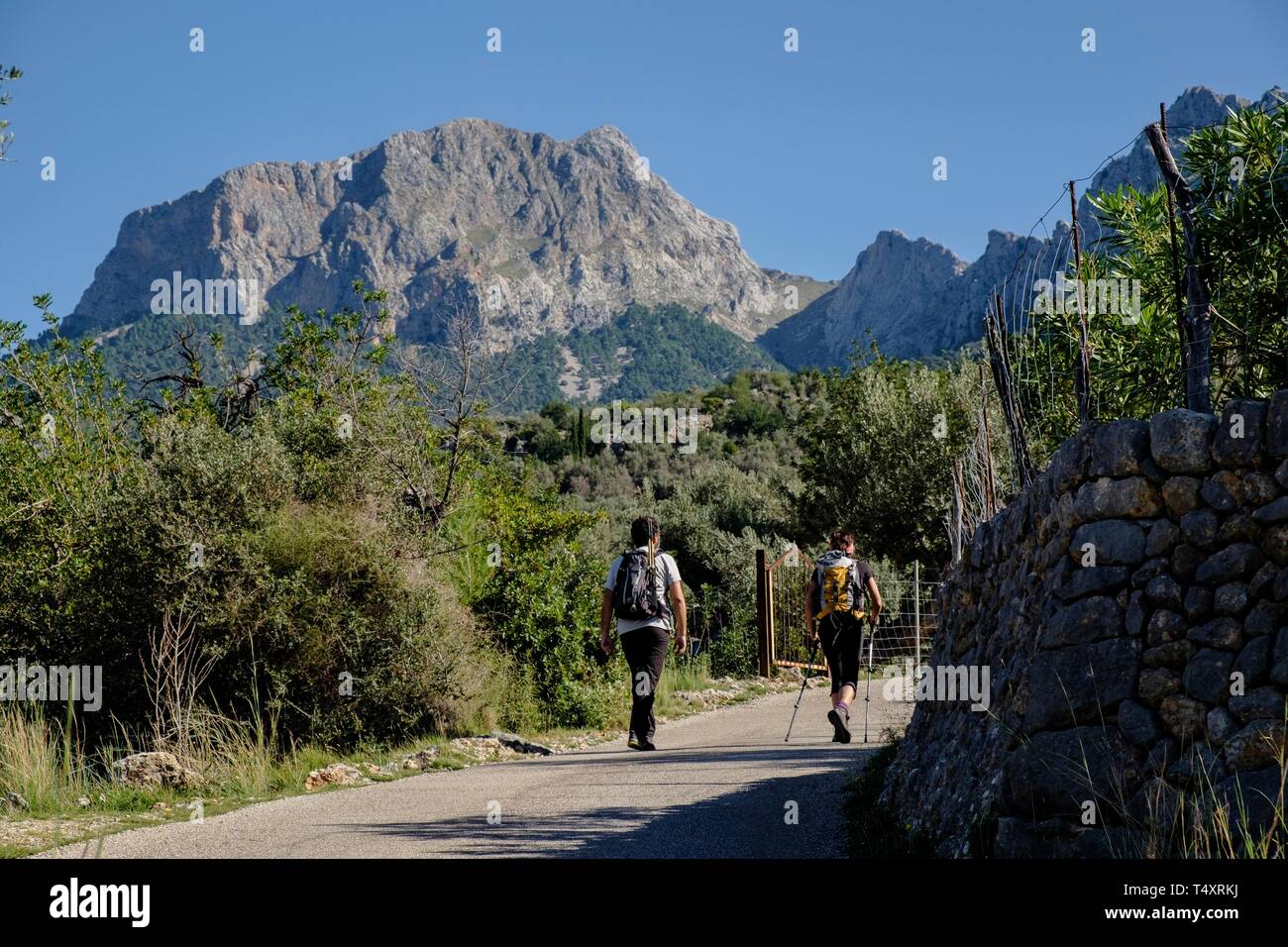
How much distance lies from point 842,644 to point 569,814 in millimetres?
3933

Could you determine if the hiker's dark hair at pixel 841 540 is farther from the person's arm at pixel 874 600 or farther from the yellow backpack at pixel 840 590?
the person's arm at pixel 874 600

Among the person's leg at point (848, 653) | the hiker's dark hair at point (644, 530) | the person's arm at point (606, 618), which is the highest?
the hiker's dark hair at point (644, 530)

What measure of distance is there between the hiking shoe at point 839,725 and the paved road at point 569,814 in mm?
94

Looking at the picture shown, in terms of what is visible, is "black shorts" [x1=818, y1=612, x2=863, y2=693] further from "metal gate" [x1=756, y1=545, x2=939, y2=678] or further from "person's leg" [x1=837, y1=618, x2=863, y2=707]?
"metal gate" [x1=756, y1=545, x2=939, y2=678]

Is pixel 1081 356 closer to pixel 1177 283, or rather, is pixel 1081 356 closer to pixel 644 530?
pixel 1177 283

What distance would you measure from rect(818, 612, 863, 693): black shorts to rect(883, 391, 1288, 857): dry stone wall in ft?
15.7

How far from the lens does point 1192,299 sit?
6.15 meters

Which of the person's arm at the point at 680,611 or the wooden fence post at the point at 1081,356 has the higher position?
the wooden fence post at the point at 1081,356

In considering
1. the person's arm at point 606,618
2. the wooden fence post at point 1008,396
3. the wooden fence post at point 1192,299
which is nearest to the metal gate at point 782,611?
the person's arm at point 606,618

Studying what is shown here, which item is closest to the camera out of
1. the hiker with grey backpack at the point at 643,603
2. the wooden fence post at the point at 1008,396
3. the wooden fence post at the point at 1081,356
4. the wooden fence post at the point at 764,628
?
the wooden fence post at the point at 1081,356

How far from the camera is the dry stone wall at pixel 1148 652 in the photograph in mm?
5117

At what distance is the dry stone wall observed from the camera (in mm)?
5117
